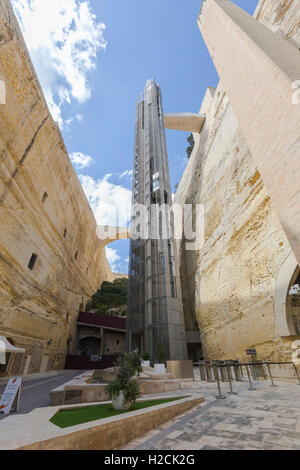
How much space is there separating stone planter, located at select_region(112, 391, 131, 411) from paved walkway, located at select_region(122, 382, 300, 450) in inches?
30.0

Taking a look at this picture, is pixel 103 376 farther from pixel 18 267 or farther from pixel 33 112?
pixel 33 112

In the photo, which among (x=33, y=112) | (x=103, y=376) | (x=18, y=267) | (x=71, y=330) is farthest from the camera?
(x=71, y=330)

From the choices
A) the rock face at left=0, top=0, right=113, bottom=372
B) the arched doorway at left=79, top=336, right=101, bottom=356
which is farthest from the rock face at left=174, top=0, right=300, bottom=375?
the arched doorway at left=79, top=336, right=101, bottom=356

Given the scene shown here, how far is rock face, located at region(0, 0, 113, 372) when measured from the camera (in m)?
11.3

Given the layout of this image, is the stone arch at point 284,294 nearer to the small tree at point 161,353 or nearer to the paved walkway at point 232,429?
the paved walkway at point 232,429

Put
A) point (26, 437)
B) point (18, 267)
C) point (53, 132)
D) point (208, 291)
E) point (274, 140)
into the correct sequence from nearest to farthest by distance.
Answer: point (26, 437) → point (274, 140) → point (18, 267) → point (208, 291) → point (53, 132)

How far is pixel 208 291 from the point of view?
14648 mm

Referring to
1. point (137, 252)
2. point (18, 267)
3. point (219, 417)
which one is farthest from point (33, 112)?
point (219, 417)

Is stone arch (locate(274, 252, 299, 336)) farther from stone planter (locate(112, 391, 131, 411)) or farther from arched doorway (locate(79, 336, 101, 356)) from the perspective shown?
arched doorway (locate(79, 336, 101, 356))

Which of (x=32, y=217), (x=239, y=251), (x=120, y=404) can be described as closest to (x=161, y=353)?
(x=239, y=251)

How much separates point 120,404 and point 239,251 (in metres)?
9.14

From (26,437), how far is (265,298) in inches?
345

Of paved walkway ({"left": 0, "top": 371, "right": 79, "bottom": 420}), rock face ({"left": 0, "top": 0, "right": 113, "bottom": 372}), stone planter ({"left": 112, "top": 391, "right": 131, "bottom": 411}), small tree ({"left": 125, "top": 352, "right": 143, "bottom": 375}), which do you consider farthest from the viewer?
rock face ({"left": 0, "top": 0, "right": 113, "bottom": 372})

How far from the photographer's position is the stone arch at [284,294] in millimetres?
7346
